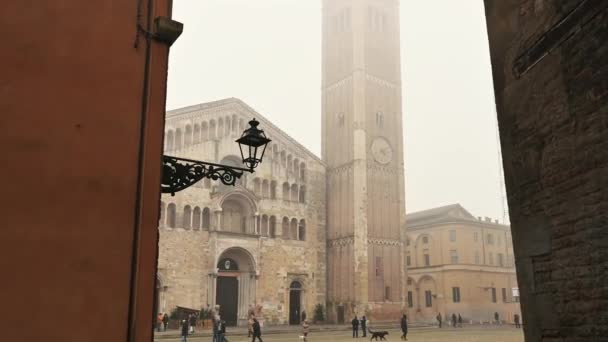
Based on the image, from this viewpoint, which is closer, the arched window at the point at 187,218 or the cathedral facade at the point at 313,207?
the arched window at the point at 187,218

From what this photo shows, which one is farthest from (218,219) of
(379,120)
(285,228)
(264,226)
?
(379,120)

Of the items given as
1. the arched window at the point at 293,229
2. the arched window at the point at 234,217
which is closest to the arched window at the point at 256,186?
the arched window at the point at 234,217

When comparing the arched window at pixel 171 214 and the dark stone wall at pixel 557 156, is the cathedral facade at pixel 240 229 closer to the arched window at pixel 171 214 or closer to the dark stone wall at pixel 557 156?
the arched window at pixel 171 214

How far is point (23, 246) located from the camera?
393cm

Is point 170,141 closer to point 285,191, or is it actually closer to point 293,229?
point 285,191

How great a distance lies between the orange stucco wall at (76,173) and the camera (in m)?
3.94

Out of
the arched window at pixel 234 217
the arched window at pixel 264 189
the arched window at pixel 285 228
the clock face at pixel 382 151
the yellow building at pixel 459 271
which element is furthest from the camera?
the yellow building at pixel 459 271

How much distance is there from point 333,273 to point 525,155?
30.8m

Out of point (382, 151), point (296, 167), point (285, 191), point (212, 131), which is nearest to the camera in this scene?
point (212, 131)

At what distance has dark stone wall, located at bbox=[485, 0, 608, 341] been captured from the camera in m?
5.32

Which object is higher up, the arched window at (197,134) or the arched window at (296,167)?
the arched window at (197,134)

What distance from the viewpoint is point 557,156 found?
236 inches

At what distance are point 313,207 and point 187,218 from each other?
922 cm

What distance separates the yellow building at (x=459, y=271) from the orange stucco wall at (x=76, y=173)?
156 ft
